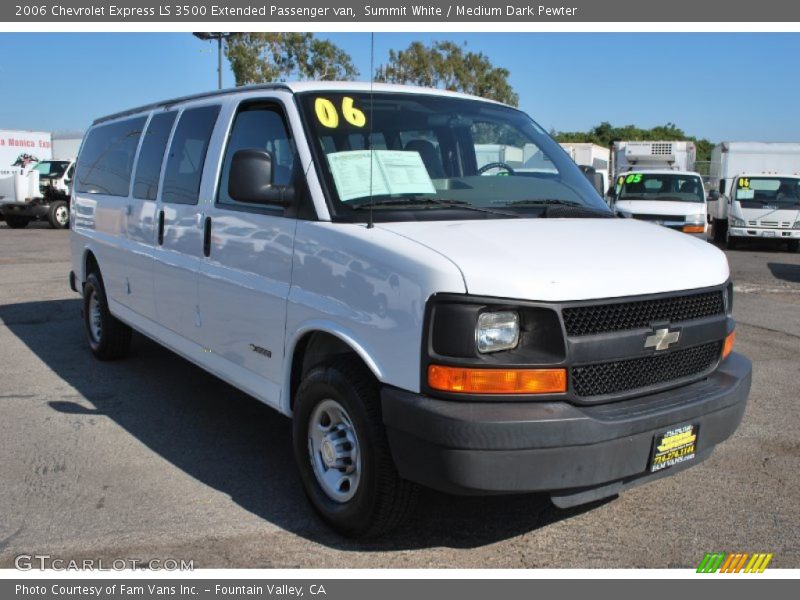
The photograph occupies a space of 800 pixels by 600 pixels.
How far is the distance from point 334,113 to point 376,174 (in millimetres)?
455

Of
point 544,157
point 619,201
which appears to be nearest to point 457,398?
point 544,157

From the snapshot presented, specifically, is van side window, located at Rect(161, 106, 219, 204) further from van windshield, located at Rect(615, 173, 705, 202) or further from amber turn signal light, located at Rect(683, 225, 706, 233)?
van windshield, located at Rect(615, 173, 705, 202)

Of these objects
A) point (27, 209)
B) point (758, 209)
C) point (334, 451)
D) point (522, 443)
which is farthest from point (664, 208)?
point (27, 209)

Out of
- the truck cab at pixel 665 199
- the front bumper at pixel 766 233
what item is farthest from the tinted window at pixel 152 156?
the front bumper at pixel 766 233

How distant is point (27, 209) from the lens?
73.6 feet

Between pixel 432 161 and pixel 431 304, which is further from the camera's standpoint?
pixel 432 161

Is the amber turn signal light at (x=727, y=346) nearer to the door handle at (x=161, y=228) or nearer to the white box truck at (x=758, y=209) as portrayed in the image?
the door handle at (x=161, y=228)

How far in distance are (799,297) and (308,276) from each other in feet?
33.3

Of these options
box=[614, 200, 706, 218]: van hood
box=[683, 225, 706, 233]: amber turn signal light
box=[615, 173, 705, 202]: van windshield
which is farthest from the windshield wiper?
box=[615, 173, 705, 202]: van windshield

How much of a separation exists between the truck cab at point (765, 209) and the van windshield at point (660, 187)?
2304mm

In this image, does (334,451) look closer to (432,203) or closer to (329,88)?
(432,203)

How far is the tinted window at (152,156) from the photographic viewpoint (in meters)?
5.38

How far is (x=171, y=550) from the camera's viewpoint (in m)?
3.43
